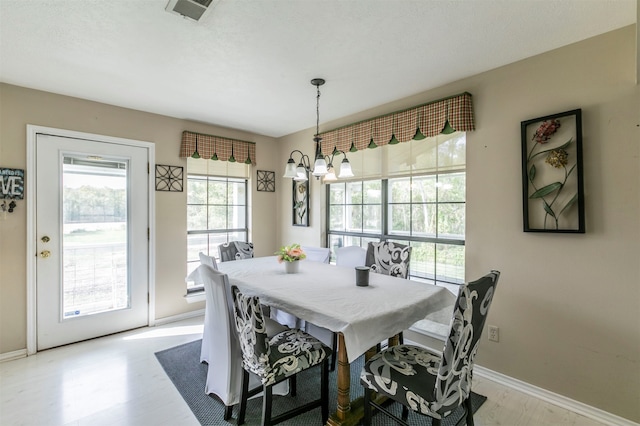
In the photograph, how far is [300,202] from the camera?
4.32 meters

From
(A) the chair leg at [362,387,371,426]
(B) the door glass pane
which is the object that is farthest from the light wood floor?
(A) the chair leg at [362,387,371,426]

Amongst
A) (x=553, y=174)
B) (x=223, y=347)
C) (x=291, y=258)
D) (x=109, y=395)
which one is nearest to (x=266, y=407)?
(x=223, y=347)

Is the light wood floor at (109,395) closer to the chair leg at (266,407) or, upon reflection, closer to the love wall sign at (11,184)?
the chair leg at (266,407)

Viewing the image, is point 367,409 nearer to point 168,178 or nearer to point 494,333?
point 494,333

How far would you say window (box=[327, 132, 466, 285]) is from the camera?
2779 millimetres

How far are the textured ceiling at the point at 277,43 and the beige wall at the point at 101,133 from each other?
200 millimetres

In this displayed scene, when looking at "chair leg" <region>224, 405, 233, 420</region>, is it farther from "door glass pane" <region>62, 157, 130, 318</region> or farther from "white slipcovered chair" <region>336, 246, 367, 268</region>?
"door glass pane" <region>62, 157, 130, 318</region>

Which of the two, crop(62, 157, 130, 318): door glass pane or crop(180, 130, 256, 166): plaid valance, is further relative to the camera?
crop(180, 130, 256, 166): plaid valance

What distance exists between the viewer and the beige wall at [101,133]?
8.93 ft

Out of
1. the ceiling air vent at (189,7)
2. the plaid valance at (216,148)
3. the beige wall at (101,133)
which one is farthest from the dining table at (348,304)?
the plaid valance at (216,148)

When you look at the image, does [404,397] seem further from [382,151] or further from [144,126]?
[144,126]

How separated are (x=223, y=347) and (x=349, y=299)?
35.6 inches

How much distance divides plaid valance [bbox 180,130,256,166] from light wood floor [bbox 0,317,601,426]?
2243 millimetres

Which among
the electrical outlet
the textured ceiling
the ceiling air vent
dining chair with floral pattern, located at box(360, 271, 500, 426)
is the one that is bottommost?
the electrical outlet
